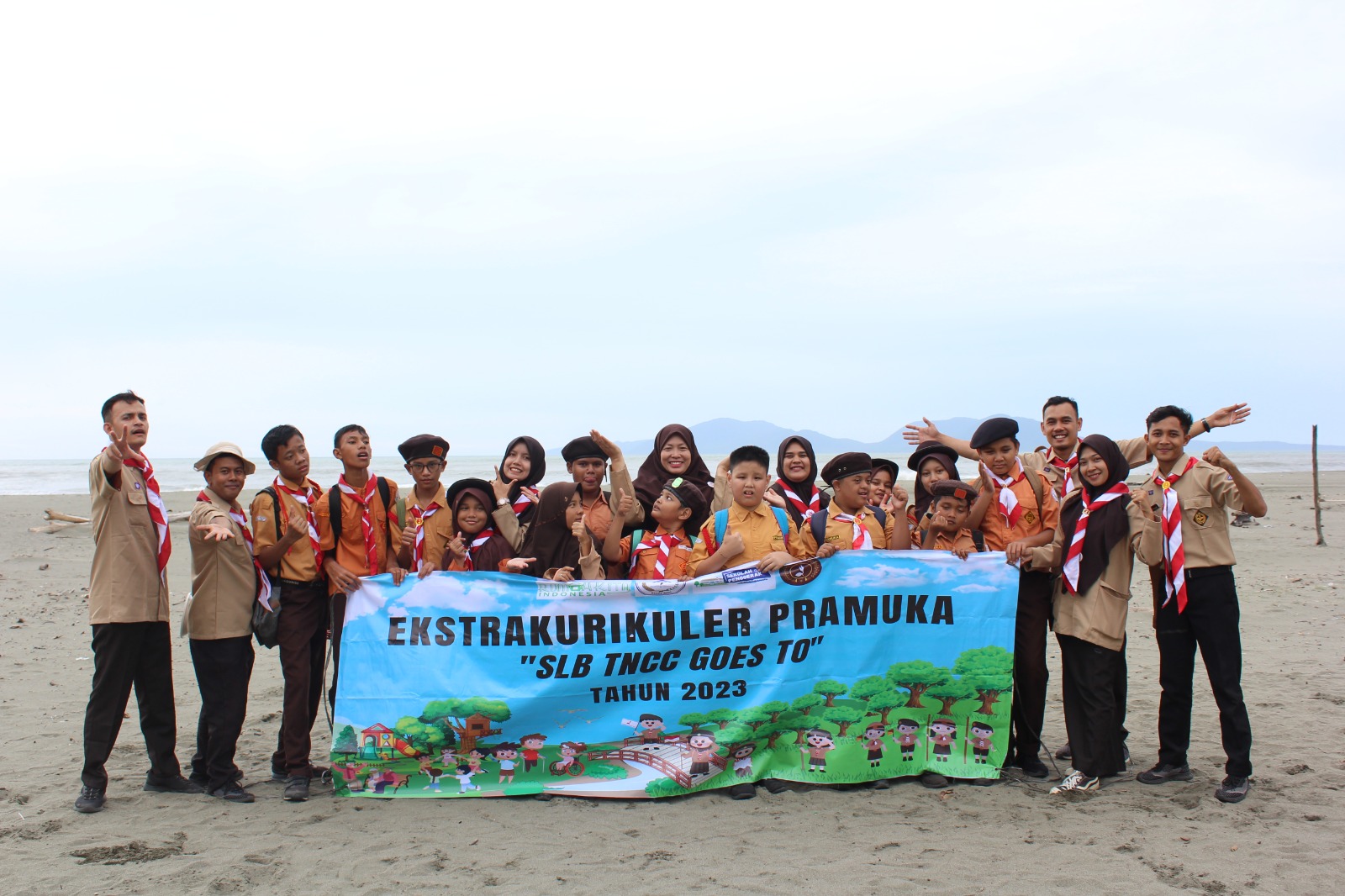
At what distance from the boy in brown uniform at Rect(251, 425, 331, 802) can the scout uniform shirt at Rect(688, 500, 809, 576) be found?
2.19 metres

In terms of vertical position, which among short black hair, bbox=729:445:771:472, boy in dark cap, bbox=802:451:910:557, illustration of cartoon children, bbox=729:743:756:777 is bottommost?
illustration of cartoon children, bbox=729:743:756:777

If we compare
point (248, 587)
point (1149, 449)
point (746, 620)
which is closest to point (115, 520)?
point (248, 587)

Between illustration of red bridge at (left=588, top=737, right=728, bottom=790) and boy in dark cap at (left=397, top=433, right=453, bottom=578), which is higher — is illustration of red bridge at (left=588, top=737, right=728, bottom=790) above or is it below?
below

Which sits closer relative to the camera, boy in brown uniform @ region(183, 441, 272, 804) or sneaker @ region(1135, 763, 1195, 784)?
boy in brown uniform @ region(183, 441, 272, 804)

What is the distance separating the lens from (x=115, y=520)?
201 inches

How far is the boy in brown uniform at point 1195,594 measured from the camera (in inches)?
196

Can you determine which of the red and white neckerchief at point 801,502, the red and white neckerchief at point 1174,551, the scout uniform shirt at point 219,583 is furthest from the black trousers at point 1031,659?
the scout uniform shirt at point 219,583

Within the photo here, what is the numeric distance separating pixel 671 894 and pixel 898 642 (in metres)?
2.00

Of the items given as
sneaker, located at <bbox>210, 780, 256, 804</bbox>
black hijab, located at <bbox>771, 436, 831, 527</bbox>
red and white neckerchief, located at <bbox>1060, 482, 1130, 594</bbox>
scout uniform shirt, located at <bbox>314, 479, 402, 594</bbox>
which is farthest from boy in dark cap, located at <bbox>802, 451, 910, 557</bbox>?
sneaker, located at <bbox>210, 780, 256, 804</bbox>

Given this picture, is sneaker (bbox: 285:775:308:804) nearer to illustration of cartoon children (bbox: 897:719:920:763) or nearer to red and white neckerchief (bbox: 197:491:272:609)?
red and white neckerchief (bbox: 197:491:272:609)

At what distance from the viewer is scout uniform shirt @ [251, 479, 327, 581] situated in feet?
17.0

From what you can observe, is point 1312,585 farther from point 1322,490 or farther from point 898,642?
point 1322,490

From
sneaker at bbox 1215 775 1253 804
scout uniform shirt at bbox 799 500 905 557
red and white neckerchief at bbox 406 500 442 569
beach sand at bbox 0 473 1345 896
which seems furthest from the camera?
red and white neckerchief at bbox 406 500 442 569

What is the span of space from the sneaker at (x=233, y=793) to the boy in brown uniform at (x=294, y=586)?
0.21 meters
